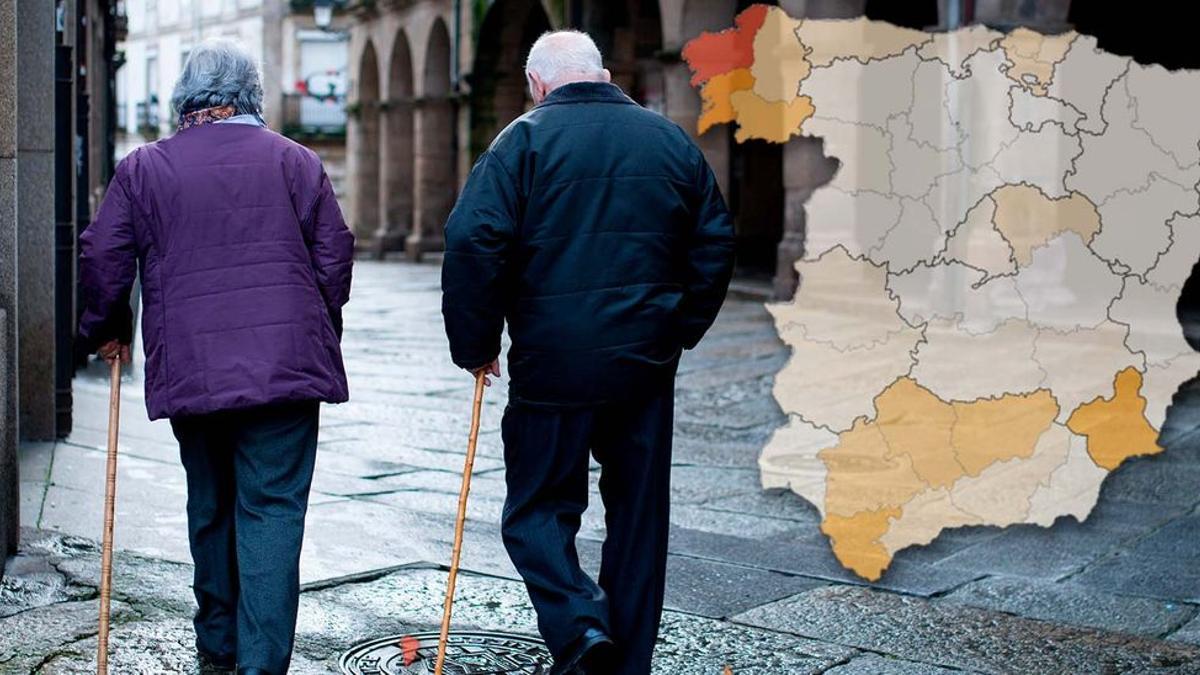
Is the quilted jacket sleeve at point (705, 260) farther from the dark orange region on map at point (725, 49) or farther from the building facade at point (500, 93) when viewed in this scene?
the building facade at point (500, 93)

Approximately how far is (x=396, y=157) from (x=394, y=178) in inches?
18.7

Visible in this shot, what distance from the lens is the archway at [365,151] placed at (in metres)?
39.7

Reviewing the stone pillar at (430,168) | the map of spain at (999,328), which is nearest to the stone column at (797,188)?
the map of spain at (999,328)

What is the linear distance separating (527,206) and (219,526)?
47.8 inches

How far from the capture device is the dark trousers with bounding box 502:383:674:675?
4418mm

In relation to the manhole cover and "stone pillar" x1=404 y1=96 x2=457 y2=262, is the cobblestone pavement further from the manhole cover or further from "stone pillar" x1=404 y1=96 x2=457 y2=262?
"stone pillar" x1=404 y1=96 x2=457 y2=262

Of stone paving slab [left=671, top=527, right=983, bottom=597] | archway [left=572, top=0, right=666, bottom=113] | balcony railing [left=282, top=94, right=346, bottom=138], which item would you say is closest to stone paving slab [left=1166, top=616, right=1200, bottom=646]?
stone paving slab [left=671, top=527, right=983, bottom=597]

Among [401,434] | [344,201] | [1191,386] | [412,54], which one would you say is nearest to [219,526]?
[401,434]

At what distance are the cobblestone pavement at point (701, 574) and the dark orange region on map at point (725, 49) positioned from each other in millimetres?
2185

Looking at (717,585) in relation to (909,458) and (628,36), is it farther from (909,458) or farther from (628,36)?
(628,36)

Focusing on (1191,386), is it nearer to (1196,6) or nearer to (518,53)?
(1196,6)

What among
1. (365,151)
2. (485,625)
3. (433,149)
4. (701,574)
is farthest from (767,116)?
(365,151)

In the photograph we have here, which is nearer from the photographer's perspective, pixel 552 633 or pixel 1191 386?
pixel 552 633

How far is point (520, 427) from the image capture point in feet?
14.7
